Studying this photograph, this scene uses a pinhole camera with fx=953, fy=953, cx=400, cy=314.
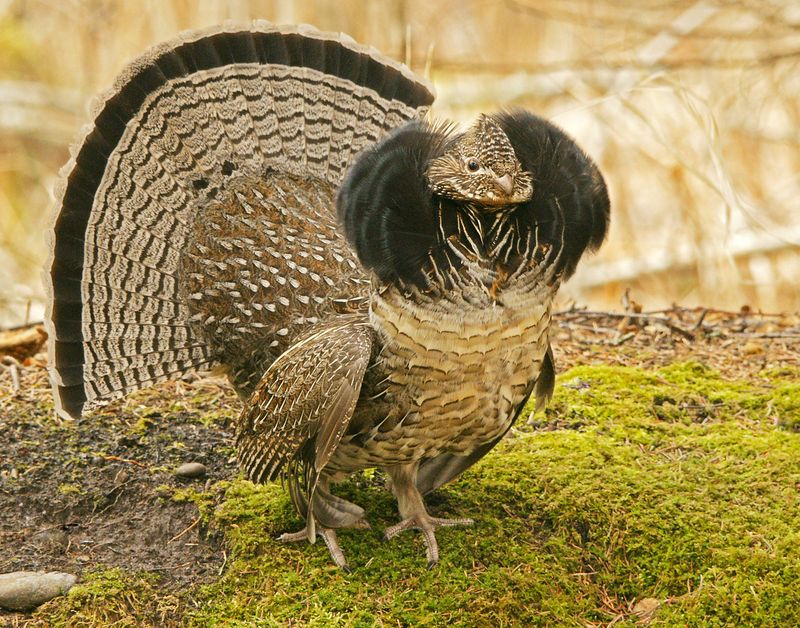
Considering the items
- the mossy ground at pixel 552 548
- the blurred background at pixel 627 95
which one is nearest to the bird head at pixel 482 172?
the mossy ground at pixel 552 548

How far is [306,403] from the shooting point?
12.3ft

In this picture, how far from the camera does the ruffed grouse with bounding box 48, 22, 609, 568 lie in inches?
140

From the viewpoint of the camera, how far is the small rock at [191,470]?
455cm

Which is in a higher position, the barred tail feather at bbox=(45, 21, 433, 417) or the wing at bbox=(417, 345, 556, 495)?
the barred tail feather at bbox=(45, 21, 433, 417)

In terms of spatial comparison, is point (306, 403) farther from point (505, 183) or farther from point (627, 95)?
point (627, 95)

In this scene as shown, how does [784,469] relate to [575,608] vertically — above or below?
above

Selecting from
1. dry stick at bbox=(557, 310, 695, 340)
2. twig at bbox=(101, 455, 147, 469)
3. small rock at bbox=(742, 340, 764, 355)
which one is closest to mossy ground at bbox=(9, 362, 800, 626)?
twig at bbox=(101, 455, 147, 469)

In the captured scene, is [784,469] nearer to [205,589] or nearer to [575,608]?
[575,608]

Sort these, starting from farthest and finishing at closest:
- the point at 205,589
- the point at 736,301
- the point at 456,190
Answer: the point at 736,301
the point at 205,589
the point at 456,190

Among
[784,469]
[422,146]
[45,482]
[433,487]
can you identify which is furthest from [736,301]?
[45,482]

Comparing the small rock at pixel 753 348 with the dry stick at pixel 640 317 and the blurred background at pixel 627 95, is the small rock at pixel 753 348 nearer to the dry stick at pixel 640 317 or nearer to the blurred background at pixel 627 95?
the dry stick at pixel 640 317

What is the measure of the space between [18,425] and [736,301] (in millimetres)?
6118

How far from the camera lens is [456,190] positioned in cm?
346

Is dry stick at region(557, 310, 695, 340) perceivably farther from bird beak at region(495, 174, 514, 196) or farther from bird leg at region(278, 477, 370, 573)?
bird beak at region(495, 174, 514, 196)
